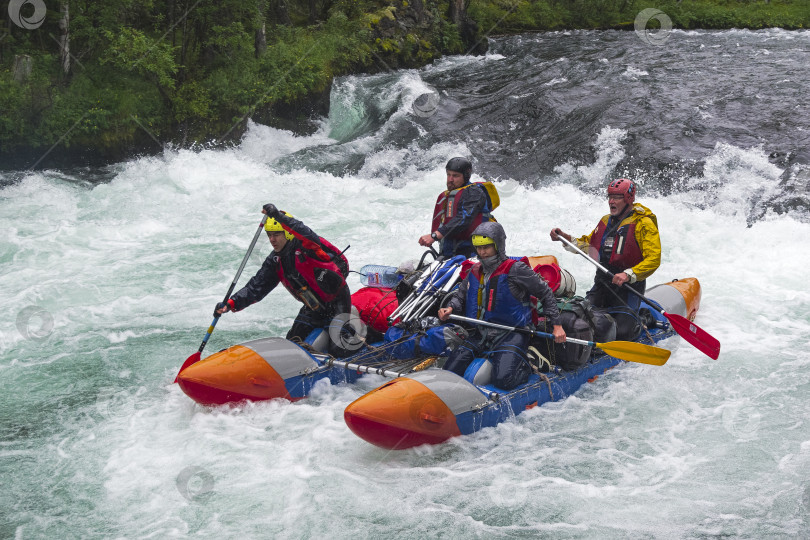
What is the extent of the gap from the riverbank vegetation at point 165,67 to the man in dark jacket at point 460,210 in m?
8.07

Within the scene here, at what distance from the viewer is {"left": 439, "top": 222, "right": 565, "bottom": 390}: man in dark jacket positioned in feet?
18.3

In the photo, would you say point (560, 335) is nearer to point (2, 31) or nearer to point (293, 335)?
point (293, 335)

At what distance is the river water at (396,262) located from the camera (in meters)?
4.98

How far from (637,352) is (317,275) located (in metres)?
2.50

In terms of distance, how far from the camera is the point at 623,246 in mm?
6441

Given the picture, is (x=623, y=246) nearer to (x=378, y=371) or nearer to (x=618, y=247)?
(x=618, y=247)

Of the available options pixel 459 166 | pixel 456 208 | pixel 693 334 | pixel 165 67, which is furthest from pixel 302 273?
pixel 165 67

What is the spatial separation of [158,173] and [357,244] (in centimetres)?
436

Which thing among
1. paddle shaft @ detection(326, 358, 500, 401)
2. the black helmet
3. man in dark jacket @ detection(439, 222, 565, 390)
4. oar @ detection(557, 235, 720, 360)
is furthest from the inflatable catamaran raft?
the black helmet

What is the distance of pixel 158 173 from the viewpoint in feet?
42.3

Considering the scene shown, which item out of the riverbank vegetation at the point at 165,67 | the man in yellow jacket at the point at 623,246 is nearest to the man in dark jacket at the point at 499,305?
the man in yellow jacket at the point at 623,246

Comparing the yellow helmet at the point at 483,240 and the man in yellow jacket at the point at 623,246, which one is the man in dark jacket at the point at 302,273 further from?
the man in yellow jacket at the point at 623,246

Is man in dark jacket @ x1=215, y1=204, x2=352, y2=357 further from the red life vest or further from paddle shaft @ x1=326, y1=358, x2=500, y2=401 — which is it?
the red life vest

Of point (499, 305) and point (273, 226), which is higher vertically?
point (273, 226)
